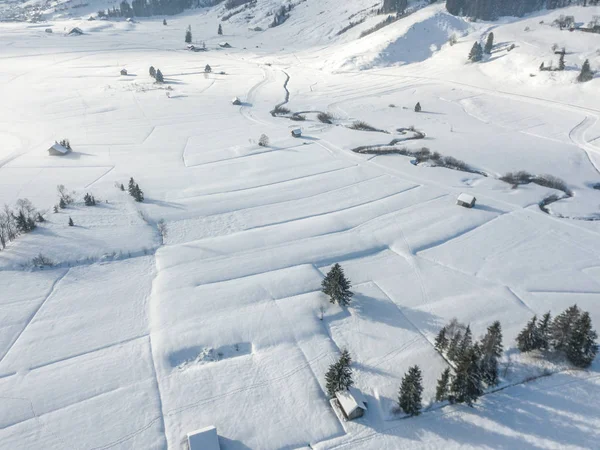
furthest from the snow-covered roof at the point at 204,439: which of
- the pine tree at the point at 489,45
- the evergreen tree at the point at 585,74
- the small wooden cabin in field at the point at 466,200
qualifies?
the pine tree at the point at 489,45

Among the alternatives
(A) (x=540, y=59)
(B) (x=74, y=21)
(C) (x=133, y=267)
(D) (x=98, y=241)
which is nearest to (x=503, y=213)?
(C) (x=133, y=267)

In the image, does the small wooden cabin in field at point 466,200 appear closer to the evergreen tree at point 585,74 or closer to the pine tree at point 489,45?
the evergreen tree at point 585,74

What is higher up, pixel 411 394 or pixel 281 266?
pixel 281 266

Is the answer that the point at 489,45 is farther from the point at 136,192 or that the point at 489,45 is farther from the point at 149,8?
the point at 149,8

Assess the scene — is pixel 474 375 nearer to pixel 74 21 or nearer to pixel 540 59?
pixel 540 59

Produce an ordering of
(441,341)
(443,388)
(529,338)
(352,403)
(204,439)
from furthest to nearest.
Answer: (441,341)
(529,338)
(443,388)
(352,403)
(204,439)

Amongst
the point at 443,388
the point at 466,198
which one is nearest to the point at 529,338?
the point at 443,388
